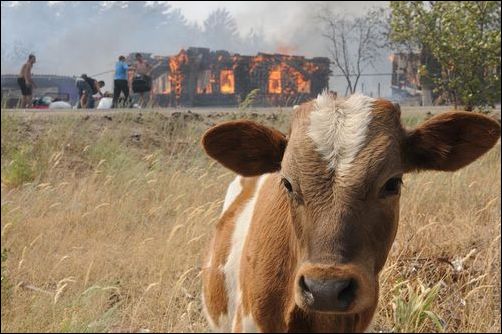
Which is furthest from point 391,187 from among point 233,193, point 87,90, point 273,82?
point 273,82

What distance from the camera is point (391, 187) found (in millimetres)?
3039

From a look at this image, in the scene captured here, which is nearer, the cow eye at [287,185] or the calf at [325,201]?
the calf at [325,201]

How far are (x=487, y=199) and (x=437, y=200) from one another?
0.96 m

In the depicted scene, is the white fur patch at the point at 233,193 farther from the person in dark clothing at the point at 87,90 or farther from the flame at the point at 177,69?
the flame at the point at 177,69

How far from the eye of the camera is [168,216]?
8.02m

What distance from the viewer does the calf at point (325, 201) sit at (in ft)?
8.90

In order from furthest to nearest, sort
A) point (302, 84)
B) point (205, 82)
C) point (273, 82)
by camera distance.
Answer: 1. point (205, 82)
2. point (302, 84)
3. point (273, 82)

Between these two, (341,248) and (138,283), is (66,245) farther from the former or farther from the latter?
(341,248)

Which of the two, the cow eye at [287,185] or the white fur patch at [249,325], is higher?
the cow eye at [287,185]

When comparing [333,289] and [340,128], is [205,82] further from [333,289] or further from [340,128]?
[333,289]

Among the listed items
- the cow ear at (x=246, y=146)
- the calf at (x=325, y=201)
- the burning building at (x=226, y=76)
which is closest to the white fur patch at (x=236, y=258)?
the calf at (x=325, y=201)

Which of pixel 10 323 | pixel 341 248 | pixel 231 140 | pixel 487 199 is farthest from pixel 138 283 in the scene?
pixel 487 199

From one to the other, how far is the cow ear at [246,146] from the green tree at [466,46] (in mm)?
9597

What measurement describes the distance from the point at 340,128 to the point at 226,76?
2889 cm
